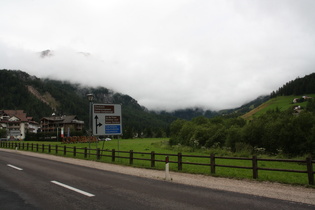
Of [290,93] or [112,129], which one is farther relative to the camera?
[290,93]

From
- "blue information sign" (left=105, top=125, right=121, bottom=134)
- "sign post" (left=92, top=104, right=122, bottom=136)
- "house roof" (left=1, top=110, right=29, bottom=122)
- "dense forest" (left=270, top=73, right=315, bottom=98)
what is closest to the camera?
"sign post" (left=92, top=104, right=122, bottom=136)

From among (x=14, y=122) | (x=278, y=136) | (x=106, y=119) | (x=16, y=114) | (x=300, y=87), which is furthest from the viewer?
(x=300, y=87)

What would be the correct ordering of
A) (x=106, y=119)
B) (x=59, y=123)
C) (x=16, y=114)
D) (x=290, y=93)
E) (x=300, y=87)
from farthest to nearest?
(x=290, y=93)
(x=300, y=87)
(x=59, y=123)
(x=16, y=114)
(x=106, y=119)

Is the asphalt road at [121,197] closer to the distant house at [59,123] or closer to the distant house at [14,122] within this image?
the distant house at [14,122]

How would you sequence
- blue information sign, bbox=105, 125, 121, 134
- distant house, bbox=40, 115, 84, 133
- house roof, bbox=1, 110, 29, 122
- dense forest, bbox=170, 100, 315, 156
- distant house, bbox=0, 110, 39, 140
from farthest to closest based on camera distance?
distant house, bbox=40, 115, 84, 133 < house roof, bbox=1, 110, 29, 122 < distant house, bbox=0, 110, 39, 140 < dense forest, bbox=170, 100, 315, 156 < blue information sign, bbox=105, 125, 121, 134

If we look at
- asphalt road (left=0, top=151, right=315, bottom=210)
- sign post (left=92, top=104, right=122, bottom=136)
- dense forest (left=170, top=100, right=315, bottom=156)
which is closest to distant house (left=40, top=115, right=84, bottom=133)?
dense forest (left=170, top=100, right=315, bottom=156)

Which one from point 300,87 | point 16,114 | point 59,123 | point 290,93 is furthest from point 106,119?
point 290,93

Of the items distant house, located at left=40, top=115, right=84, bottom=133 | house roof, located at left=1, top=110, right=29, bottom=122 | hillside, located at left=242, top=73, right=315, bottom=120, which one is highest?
hillside, located at left=242, top=73, right=315, bottom=120

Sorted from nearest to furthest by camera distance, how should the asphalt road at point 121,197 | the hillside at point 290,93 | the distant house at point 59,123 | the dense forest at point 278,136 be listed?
the asphalt road at point 121,197
the dense forest at point 278,136
the distant house at point 59,123
the hillside at point 290,93

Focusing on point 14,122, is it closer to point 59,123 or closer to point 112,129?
point 59,123

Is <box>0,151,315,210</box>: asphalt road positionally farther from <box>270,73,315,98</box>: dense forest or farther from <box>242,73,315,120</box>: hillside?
<box>270,73,315,98</box>: dense forest

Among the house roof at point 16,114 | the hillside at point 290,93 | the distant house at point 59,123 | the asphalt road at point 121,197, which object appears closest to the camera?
the asphalt road at point 121,197

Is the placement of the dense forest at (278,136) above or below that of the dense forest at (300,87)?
below

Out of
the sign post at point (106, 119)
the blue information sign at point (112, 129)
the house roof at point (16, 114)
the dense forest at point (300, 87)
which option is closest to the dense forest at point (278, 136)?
the blue information sign at point (112, 129)
